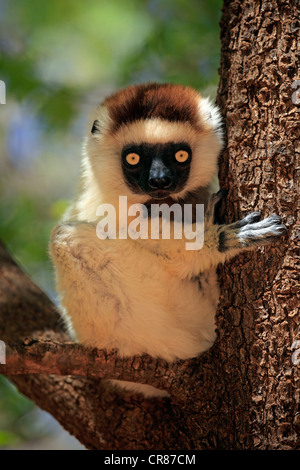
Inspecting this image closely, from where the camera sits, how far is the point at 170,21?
500 centimetres

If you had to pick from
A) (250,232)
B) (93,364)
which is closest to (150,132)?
(250,232)

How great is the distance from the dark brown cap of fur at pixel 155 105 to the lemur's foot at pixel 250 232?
0.81 metres

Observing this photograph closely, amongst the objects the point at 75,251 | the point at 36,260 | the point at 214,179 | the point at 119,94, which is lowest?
the point at 36,260

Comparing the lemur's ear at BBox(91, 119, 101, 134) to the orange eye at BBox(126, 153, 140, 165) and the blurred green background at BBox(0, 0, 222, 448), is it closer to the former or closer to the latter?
the orange eye at BBox(126, 153, 140, 165)

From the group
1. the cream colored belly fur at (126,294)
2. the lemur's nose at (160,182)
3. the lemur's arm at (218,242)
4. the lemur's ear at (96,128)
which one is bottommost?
the cream colored belly fur at (126,294)

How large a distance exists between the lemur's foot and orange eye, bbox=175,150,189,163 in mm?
595

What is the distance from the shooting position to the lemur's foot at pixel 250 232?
251 centimetres

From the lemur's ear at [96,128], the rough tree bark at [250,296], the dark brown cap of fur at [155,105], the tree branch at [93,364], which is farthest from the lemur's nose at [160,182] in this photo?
the tree branch at [93,364]

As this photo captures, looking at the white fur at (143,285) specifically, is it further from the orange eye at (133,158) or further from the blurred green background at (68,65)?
the blurred green background at (68,65)

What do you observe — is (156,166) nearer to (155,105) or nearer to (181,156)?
(181,156)

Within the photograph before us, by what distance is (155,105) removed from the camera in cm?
321

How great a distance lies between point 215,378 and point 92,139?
64.5 inches

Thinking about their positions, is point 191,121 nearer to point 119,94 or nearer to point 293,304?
point 119,94
